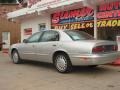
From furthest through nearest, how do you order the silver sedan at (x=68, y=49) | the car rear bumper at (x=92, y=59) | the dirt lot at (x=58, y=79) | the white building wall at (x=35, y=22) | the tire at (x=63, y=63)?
1. the white building wall at (x=35, y=22)
2. the tire at (x=63, y=63)
3. the silver sedan at (x=68, y=49)
4. the car rear bumper at (x=92, y=59)
5. the dirt lot at (x=58, y=79)

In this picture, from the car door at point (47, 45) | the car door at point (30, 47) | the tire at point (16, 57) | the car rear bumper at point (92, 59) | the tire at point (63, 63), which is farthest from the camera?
the tire at point (16, 57)

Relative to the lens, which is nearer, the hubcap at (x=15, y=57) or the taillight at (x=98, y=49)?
the taillight at (x=98, y=49)

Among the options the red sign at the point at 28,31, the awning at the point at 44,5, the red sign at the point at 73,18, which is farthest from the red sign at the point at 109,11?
the red sign at the point at 28,31

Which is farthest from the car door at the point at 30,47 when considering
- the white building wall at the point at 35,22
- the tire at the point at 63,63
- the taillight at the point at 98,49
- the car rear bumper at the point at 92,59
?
the white building wall at the point at 35,22

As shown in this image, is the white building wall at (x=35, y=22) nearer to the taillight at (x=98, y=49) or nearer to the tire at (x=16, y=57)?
the tire at (x=16, y=57)

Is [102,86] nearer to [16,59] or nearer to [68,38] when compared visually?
[68,38]

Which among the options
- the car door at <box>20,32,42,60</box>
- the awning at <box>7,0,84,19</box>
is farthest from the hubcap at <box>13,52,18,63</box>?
the awning at <box>7,0,84,19</box>

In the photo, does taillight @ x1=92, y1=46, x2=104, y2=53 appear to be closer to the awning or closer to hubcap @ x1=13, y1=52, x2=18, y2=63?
hubcap @ x1=13, y1=52, x2=18, y2=63

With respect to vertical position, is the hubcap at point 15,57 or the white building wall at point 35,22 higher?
the white building wall at point 35,22

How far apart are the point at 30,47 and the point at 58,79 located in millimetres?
3069

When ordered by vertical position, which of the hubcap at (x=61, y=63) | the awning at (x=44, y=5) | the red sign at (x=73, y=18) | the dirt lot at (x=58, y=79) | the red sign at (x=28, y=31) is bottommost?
the dirt lot at (x=58, y=79)

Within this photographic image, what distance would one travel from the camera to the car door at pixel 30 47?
1124cm

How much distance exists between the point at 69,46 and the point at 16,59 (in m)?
3.99

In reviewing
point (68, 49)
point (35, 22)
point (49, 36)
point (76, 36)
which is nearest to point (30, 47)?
point (49, 36)
